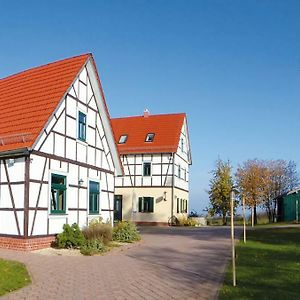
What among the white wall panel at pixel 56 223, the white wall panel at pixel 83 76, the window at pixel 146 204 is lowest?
the white wall panel at pixel 56 223

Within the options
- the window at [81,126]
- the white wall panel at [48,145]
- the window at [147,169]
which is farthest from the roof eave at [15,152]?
the window at [147,169]

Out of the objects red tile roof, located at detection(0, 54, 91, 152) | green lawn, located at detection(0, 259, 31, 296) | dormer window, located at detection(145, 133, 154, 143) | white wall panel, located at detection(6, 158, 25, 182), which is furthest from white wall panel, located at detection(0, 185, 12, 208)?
dormer window, located at detection(145, 133, 154, 143)

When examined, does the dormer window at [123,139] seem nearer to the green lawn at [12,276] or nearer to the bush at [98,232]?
the bush at [98,232]

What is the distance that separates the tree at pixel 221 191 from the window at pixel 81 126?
87.4ft

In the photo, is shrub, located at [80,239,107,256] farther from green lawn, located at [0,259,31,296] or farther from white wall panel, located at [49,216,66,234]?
green lawn, located at [0,259,31,296]

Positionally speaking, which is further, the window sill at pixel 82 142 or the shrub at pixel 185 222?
the shrub at pixel 185 222

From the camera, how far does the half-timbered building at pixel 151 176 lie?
36438 mm

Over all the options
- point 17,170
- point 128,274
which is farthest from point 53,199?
point 128,274

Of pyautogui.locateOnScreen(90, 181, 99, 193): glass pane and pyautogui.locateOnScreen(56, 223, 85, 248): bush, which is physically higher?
pyautogui.locateOnScreen(90, 181, 99, 193): glass pane

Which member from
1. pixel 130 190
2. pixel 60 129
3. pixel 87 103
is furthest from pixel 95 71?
pixel 130 190

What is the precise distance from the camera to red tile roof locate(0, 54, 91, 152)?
16.2 m

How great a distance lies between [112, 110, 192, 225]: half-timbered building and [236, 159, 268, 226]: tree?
466 inches

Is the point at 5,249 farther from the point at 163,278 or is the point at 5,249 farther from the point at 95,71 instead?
the point at 95,71

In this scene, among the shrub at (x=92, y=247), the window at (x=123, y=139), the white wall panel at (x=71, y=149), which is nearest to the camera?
the shrub at (x=92, y=247)
